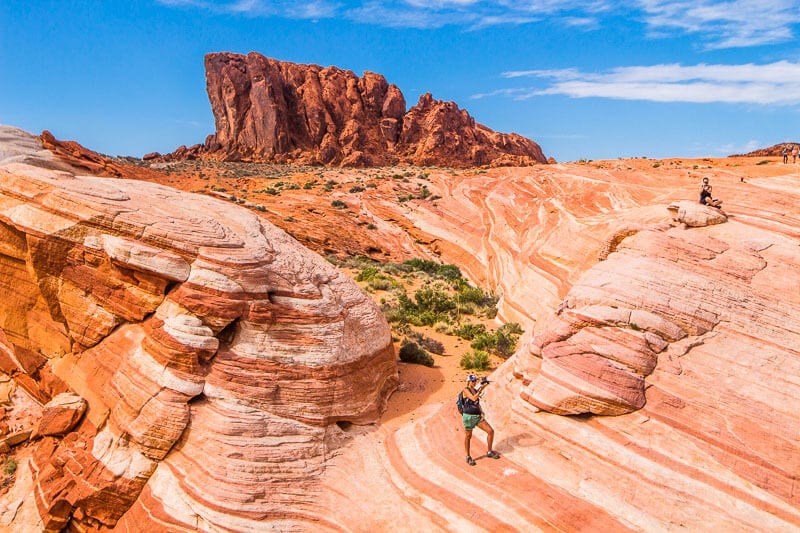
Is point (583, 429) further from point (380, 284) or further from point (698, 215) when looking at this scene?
point (380, 284)

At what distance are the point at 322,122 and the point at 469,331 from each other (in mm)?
69359

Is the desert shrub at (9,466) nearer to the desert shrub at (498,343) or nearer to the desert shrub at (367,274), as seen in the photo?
the desert shrub at (498,343)

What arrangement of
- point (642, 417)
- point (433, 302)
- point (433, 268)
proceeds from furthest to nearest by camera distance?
1. point (433, 268)
2. point (433, 302)
3. point (642, 417)

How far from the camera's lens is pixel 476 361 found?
43.4ft

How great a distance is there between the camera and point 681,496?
635cm

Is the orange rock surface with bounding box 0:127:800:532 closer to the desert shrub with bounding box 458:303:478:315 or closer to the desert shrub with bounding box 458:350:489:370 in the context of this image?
the desert shrub with bounding box 458:350:489:370

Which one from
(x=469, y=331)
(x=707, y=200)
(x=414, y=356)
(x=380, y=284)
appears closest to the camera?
(x=707, y=200)

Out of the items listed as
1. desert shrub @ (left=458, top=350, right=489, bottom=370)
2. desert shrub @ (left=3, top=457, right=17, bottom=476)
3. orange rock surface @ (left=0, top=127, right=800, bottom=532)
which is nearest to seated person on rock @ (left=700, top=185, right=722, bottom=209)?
orange rock surface @ (left=0, top=127, right=800, bottom=532)

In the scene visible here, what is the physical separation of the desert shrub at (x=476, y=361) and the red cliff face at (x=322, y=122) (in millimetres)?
62460

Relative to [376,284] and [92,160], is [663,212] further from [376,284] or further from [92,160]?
[92,160]

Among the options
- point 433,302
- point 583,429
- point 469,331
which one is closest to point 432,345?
point 469,331

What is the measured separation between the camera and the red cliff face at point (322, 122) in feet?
248

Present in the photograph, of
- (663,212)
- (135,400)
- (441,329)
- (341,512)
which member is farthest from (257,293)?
(663,212)

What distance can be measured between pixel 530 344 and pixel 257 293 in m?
5.18
